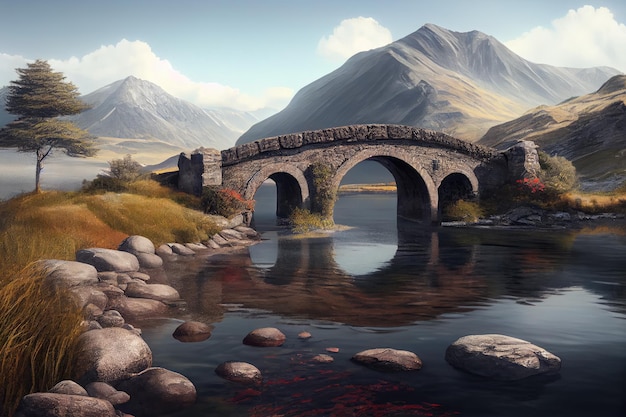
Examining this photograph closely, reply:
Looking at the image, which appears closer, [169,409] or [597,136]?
[169,409]

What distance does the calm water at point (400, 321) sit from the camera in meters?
6.97

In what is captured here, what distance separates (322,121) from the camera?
195750 millimetres

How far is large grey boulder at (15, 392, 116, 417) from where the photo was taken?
226 inches

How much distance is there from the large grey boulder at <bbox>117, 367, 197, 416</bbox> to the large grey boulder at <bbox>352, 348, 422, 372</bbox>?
8.72 feet

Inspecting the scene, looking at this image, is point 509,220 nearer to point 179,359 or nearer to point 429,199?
point 429,199

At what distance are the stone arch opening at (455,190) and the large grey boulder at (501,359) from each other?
23241 mm

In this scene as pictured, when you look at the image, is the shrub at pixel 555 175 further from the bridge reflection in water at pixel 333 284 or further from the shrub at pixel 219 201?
the shrub at pixel 219 201

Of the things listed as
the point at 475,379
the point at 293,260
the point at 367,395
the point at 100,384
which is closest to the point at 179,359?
the point at 100,384

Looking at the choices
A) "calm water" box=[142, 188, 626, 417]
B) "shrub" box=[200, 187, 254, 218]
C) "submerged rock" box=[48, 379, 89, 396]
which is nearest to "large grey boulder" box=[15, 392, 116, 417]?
"submerged rock" box=[48, 379, 89, 396]

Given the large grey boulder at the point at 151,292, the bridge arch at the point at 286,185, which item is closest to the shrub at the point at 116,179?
the bridge arch at the point at 286,185

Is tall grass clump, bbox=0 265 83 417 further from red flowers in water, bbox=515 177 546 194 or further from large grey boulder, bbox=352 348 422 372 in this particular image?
red flowers in water, bbox=515 177 546 194

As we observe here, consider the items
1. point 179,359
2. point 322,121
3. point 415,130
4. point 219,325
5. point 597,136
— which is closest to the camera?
point 179,359

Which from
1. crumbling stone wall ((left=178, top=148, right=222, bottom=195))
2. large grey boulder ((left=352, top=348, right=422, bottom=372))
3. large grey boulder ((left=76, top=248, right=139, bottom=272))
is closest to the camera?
large grey boulder ((left=352, top=348, right=422, bottom=372))

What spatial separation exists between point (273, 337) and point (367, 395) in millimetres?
2532
